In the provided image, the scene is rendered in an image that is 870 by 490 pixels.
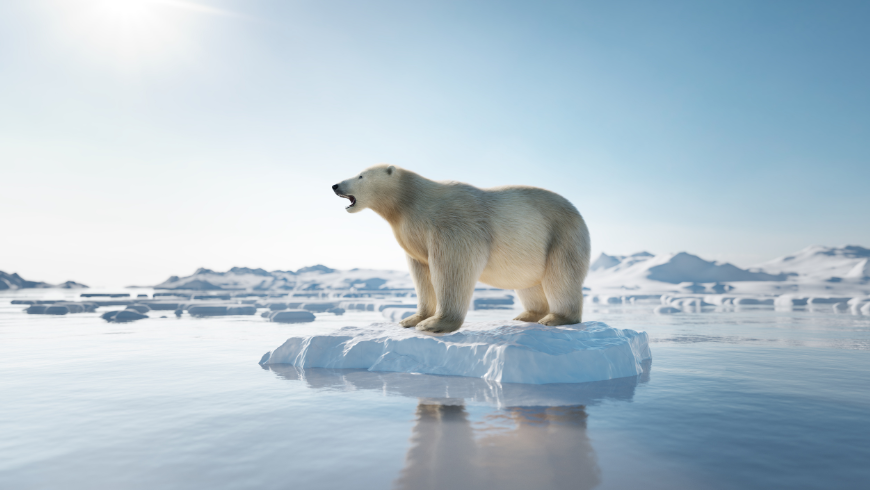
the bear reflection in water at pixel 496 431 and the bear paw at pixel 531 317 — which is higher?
the bear paw at pixel 531 317

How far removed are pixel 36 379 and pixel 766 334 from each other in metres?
15.6

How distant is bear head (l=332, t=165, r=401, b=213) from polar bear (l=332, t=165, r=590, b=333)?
0.01 m

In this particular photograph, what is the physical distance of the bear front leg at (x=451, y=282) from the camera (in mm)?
5457

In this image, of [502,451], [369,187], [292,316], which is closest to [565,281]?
[369,187]

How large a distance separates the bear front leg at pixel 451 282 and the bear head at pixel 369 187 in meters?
1.06

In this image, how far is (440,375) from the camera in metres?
5.40

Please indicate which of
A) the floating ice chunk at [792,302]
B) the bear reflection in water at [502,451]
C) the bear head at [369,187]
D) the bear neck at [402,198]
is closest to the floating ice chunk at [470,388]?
the bear reflection in water at [502,451]

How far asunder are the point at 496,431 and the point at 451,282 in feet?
7.95

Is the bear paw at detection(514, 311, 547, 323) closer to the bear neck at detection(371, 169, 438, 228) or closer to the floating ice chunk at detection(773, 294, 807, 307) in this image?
the bear neck at detection(371, 169, 438, 228)

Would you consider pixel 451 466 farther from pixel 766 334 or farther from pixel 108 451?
pixel 766 334

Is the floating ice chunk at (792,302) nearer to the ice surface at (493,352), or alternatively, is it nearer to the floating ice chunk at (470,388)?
the ice surface at (493,352)

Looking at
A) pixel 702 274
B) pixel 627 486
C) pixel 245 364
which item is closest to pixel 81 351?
pixel 245 364

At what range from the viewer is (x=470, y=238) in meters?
5.54

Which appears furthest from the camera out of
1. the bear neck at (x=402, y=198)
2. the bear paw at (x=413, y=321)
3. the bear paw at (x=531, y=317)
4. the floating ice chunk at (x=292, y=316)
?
the floating ice chunk at (x=292, y=316)
